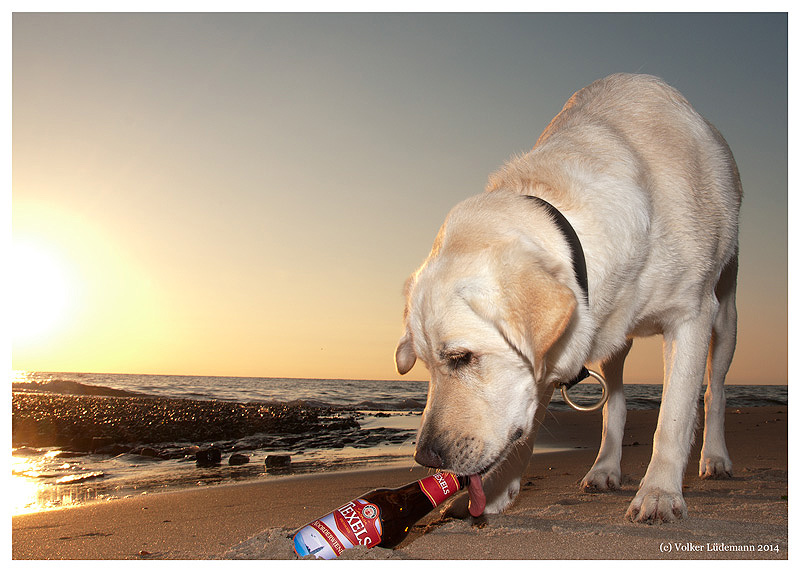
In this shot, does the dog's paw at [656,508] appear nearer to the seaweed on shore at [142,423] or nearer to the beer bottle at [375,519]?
the beer bottle at [375,519]

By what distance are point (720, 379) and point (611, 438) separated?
103cm

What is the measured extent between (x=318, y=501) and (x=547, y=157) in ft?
7.86

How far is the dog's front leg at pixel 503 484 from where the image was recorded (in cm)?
270

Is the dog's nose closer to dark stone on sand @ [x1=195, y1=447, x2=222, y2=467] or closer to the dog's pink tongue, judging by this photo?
the dog's pink tongue

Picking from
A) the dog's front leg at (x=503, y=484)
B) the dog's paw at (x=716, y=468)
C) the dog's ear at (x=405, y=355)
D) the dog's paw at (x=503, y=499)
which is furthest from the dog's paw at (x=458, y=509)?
the dog's paw at (x=716, y=468)

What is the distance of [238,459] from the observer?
5617mm

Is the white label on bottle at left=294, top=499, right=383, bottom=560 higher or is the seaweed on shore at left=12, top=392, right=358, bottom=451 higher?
the white label on bottle at left=294, top=499, right=383, bottom=560

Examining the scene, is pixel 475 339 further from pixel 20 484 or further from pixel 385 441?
pixel 385 441

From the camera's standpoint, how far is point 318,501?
3523mm

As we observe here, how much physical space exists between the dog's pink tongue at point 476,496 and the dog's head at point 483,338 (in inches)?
2.5

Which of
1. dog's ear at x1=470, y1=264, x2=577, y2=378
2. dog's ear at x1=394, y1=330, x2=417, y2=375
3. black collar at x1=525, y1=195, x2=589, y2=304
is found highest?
black collar at x1=525, y1=195, x2=589, y2=304

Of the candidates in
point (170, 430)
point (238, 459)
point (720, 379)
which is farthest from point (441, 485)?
point (170, 430)

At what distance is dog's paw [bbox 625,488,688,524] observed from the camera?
2.55m

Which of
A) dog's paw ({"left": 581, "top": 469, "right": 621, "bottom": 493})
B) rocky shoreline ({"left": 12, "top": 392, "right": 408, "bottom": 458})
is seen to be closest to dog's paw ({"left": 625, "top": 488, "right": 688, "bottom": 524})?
dog's paw ({"left": 581, "top": 469, "right": 621, "bottom": 493})
